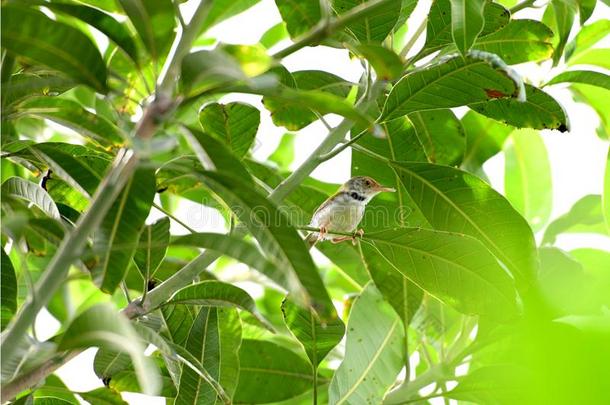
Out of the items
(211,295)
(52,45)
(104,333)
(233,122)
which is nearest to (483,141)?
(233,122)

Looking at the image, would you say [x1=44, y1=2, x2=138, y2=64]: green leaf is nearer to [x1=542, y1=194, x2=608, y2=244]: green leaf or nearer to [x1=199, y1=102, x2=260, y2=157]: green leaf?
[x1=199, y1=102, x2=260, y2=157]: green leaf

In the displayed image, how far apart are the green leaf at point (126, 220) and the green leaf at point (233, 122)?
3.01 feet

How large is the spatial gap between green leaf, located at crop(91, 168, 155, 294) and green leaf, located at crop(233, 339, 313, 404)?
154 cm

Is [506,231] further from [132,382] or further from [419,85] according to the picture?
[132,382]

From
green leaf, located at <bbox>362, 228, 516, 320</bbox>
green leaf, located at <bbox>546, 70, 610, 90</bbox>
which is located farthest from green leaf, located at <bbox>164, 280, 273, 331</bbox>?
green leaf, located at <bbox>546, 70, 610, 90</bbox>

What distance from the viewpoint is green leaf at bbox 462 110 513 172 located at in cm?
349

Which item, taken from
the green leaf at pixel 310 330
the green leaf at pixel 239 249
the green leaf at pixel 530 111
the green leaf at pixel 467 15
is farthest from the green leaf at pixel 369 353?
the green leaf at pixel 467 15

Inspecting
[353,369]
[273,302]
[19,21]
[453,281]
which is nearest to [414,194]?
[453,281]

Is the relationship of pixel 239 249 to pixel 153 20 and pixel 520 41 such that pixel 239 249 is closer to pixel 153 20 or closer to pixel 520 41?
pixel 153 20

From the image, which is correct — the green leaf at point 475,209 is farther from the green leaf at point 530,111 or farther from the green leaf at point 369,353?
the green leaf at point 369,353

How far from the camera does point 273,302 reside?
14.1 ft

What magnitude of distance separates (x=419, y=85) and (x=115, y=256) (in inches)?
40.8

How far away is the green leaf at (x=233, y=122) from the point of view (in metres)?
2.59

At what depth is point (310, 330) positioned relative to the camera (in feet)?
8.36
